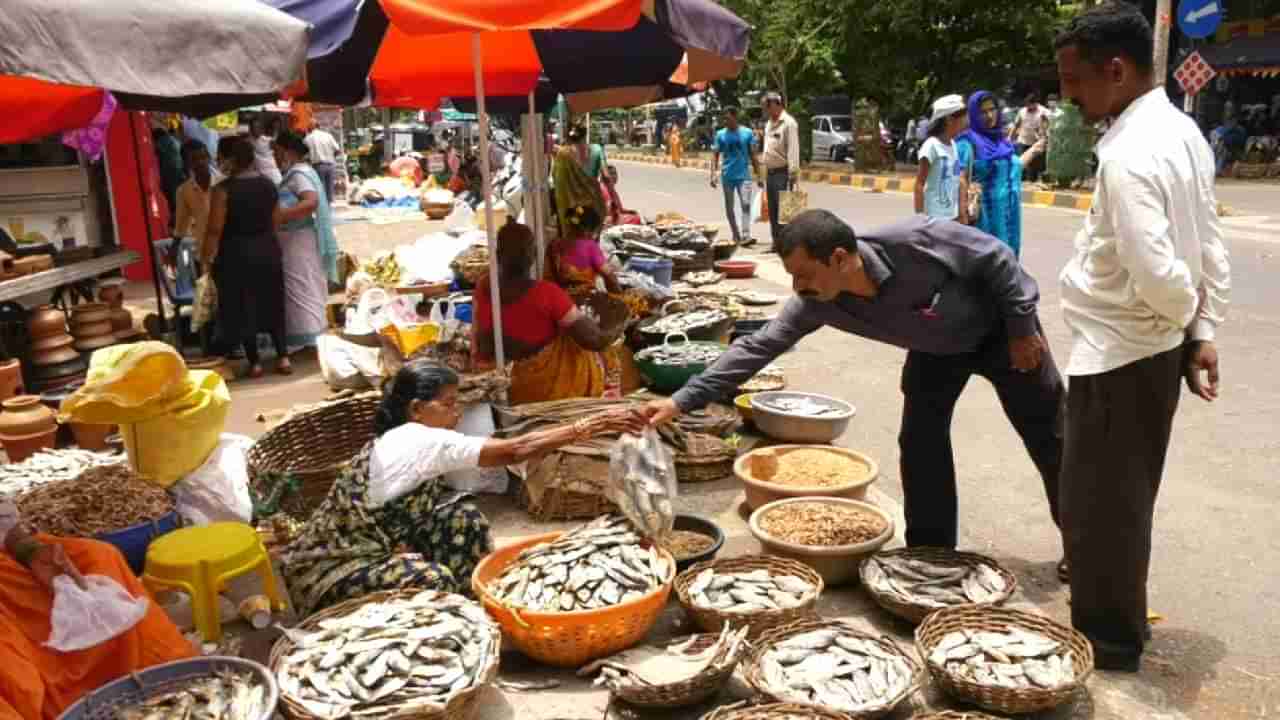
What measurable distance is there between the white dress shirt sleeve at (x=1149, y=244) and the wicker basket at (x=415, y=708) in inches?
86.7

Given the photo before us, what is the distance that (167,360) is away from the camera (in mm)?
4574

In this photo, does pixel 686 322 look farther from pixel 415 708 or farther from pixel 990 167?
pixel 415 708

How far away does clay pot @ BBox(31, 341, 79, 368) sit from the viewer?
7.41 metres

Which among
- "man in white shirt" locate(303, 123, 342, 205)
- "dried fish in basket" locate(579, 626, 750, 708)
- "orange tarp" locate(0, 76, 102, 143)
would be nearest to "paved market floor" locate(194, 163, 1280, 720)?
"dried fish in basket" locate(579, 626, 750, 708)

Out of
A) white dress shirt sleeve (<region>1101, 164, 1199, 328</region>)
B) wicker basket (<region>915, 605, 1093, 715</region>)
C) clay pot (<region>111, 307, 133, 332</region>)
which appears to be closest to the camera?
white dress shirt sleeve (<region>1101, 164, 1199, 328</region>)

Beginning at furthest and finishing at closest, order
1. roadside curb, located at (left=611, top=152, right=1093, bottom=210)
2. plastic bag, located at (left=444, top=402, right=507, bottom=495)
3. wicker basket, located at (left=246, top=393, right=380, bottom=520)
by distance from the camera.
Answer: roadside curb, located at (left=611, top=152, right=1093, bottom=210) < plastic bag, located at (left=444, top=402, right=507, bottom=495) < wicker basket, located at (left=246, top=393, right=380, bottom=520)

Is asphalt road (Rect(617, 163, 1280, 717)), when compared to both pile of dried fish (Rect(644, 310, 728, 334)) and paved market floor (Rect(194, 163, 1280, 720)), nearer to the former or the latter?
paved market floor (Rect(194, 163, 1280, 720))

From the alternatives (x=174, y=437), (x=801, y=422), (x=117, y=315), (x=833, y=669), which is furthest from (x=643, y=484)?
(x=117, y=315)

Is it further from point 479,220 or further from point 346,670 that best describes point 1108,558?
point 479,220

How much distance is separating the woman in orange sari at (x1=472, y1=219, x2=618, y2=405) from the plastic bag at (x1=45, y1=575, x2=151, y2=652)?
262 centimetres

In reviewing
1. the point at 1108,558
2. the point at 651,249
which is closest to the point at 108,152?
the point at 651,249

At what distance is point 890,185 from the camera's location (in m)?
21.5

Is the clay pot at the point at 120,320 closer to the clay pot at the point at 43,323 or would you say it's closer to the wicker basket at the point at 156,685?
Answer: the clay pot at the point at 43,323

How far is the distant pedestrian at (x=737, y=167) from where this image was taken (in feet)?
41.5
